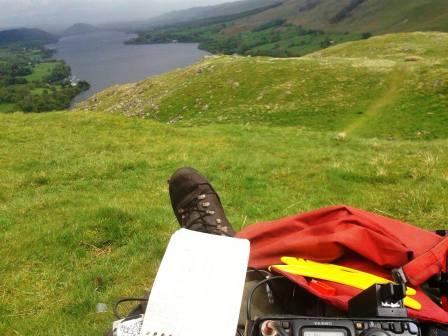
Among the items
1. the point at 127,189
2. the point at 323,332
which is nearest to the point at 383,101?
the point at 127,189

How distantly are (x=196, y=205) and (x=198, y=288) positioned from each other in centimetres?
217

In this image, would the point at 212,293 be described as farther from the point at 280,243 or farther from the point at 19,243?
the point at 19,243

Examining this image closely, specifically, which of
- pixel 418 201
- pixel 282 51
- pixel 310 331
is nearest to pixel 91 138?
pixel 418 201

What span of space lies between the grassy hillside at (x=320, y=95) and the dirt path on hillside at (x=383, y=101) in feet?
0.23

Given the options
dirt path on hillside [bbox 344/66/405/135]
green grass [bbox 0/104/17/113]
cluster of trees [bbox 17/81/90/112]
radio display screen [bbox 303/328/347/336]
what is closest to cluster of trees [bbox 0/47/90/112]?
cluster of trees [bbox 17/81/90/112]

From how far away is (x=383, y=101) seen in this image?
1313 inches

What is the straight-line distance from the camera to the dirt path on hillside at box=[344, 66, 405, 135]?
3033 cm

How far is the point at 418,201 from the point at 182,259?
5.61 meters

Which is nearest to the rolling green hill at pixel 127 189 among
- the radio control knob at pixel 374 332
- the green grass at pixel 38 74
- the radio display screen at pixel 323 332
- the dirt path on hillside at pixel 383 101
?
the radio display screen at pixel 323 332

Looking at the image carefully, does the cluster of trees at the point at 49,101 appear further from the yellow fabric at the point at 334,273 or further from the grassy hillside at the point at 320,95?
the yellow fabric at the point at 334,273

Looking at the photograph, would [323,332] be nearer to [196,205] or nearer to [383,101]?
[196,205]

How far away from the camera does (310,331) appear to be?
6.79 ft

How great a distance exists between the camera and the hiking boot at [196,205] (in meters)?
4.20

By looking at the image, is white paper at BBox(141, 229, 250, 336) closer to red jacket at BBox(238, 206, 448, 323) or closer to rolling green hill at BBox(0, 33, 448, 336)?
red jacket at BBox(238, 206, 448, 323)
